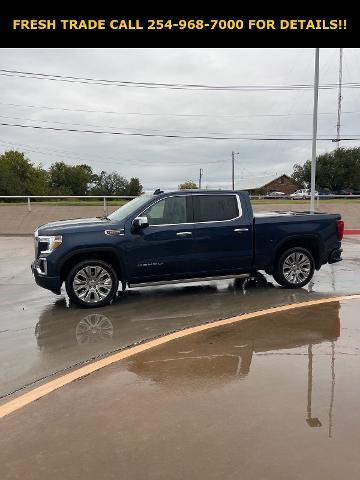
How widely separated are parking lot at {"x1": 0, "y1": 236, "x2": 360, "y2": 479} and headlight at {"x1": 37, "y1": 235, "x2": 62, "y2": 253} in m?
0.93

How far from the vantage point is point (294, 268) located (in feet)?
25.8

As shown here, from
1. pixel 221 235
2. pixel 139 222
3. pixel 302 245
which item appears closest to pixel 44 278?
pixel 139 222

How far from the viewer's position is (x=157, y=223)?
23.5 ft

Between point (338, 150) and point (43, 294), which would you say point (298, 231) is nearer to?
point (43, 294)

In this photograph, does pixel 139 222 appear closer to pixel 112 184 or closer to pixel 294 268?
pixel 294 268

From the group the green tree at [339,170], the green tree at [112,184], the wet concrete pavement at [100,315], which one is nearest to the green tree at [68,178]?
the green tree at [112,184]

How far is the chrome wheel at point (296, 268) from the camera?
783 centimetres

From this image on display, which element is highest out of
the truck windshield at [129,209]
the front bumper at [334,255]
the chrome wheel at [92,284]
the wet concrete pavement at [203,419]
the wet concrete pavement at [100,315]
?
the truck windshield at [129,209]

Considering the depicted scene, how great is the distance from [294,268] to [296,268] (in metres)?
0.04

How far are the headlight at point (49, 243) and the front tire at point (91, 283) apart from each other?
0.44m

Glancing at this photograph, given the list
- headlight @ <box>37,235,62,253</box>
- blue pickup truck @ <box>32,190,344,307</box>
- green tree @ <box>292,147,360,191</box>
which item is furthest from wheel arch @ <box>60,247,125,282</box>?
green tree @ <box>292,147,360,191</box>

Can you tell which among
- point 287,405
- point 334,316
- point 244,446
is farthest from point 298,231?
point 244,446

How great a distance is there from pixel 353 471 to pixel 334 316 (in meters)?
3.53

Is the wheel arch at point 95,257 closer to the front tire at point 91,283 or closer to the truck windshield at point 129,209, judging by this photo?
the front tire at point 91,283
